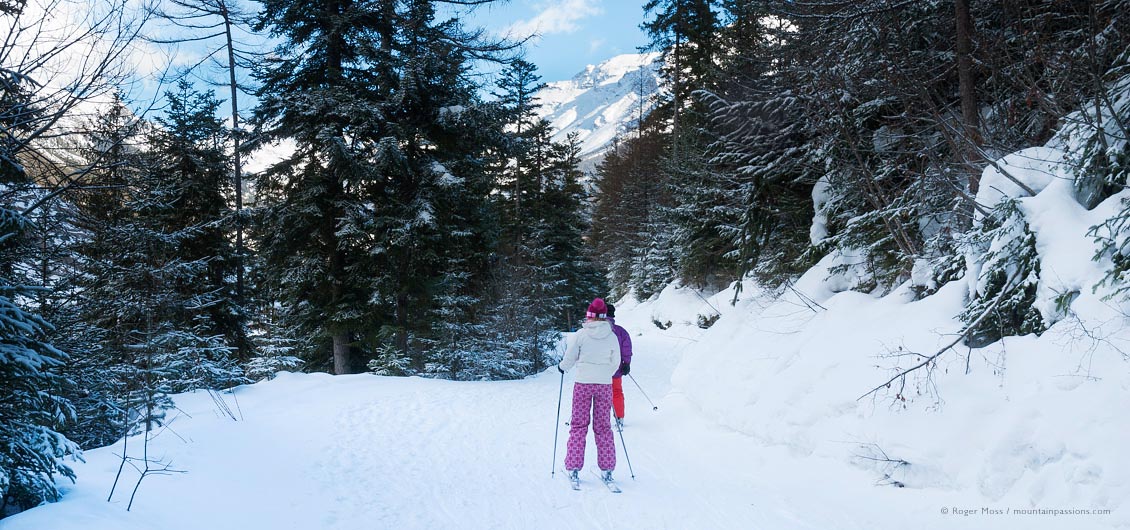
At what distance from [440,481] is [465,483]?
28cm

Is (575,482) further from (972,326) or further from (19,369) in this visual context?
(19,369)

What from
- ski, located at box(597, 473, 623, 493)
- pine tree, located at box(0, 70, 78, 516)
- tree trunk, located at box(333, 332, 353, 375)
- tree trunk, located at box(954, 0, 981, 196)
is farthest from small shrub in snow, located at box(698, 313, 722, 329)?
pine tree, located at box(0, 70, 78, 516)

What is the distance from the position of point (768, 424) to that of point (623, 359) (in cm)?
203

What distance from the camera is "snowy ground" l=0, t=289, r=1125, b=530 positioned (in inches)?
146

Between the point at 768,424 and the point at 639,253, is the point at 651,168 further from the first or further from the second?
the point at 768,424

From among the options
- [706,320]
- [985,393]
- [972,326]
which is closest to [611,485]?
[985,393]

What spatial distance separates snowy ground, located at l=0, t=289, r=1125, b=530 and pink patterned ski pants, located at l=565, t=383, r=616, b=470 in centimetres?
28

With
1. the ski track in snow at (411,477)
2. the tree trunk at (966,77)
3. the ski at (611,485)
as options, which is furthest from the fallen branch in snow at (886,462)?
the tree trunk at (966,77)

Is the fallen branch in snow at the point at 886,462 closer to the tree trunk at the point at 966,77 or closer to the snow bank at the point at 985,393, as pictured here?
the snow bank at the point at 985,393

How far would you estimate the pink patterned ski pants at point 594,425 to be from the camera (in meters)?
5.01

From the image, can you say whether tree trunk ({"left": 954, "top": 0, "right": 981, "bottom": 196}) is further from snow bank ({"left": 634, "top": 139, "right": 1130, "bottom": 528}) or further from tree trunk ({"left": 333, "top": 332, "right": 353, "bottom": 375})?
tree trunk ({"left": 333, "top": 332, "right": 353, "bottom": 375})

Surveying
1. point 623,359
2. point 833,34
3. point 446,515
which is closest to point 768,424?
point 623,359

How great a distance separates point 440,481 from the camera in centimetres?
514

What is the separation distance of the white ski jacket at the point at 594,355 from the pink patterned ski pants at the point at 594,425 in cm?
10
